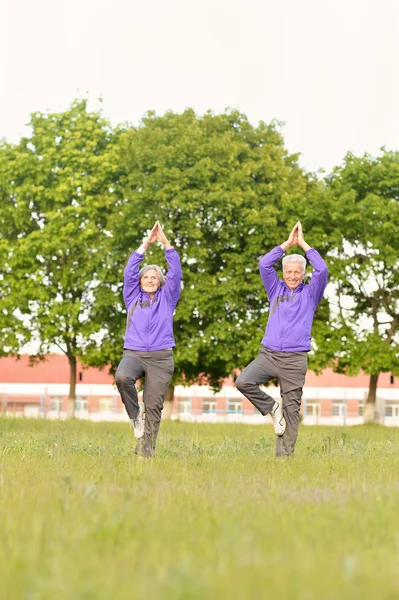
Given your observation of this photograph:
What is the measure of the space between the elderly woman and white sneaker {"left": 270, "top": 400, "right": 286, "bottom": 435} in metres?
1.35

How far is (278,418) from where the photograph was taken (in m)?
10.7

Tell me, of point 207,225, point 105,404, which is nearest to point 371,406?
point 207,225

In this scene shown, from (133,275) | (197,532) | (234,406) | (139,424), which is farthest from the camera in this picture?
(234,406)

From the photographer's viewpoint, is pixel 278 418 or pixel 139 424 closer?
pixel 139 424

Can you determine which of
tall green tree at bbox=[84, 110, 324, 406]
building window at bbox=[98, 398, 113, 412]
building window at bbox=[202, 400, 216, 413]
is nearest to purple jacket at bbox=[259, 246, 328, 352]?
tall green tree at bbox=[84, 110, 324, 406]

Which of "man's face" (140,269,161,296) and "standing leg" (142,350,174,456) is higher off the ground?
"man's face" (140,269,161,296)

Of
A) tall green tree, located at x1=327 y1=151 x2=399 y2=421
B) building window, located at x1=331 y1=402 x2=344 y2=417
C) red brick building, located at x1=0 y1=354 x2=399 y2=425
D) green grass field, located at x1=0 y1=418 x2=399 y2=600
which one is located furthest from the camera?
red brick building, located at x1=0 y1=354 x2=399 y2=425

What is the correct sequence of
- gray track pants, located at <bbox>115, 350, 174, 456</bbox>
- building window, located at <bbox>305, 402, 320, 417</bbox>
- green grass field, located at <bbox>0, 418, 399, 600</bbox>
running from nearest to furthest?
green grass field, located at <bbox>0, 418, 399, 600</bbox> < gray track pants, located at <bbox>115, 350, 174, 456</bbox> < building window, located at <bbox>305, 402, 320, 417</bbox>

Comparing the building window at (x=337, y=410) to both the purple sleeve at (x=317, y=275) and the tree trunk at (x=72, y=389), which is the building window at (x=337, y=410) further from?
the purple sleeve at (x=317, y=275)

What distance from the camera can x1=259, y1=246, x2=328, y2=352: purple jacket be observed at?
10.7 meters

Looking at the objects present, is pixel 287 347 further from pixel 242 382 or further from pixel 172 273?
pixel 172 273

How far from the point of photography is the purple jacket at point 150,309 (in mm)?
10336

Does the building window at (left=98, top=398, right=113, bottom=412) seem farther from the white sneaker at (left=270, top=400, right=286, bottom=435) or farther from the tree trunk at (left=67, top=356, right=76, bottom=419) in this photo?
the white sneaker at (left=270, top=400, right=286, bottom=435)

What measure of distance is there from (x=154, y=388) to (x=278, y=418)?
1.54 m
